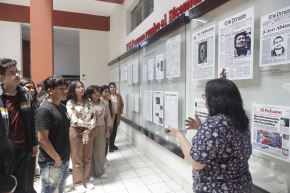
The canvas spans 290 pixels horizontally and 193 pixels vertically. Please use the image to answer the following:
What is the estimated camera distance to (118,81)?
6324 millimetres

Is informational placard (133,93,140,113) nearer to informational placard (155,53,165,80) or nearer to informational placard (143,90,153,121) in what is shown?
informational placard (143,90,153,121)

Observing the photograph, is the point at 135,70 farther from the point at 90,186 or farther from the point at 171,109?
the point at 90,186

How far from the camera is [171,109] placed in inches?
113

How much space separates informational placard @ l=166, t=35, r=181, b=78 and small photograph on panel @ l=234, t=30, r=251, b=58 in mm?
1041

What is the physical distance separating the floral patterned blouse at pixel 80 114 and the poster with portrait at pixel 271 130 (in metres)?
1.89

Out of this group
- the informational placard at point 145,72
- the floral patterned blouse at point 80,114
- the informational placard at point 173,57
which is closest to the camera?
the floral patterned blouse at point 80,114

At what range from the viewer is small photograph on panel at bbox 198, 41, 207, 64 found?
2.11 meters

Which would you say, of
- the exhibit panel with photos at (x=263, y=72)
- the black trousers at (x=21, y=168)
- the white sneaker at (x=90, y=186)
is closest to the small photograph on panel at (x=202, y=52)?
the exhibit panel with photos at (x=263, y=72)

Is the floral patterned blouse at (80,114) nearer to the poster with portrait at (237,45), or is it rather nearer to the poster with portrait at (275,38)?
the poster with portrait at (237,45)

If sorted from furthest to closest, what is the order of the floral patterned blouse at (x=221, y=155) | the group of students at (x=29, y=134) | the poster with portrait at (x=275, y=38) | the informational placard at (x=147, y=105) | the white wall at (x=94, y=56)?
the white wall at (x=94, y=56) < the informational placard at (x=147, y=105) < the group of students at (x=29, y=134) < the poster with portrait at (x=275, y=38) < the floral patterned blouse at (x=221, y=155)

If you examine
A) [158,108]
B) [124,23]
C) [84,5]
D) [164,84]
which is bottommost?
[158,108]

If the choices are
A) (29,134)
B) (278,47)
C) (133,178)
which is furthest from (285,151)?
(133,178)

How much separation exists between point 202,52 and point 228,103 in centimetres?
118

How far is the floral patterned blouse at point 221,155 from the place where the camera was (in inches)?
42.5
